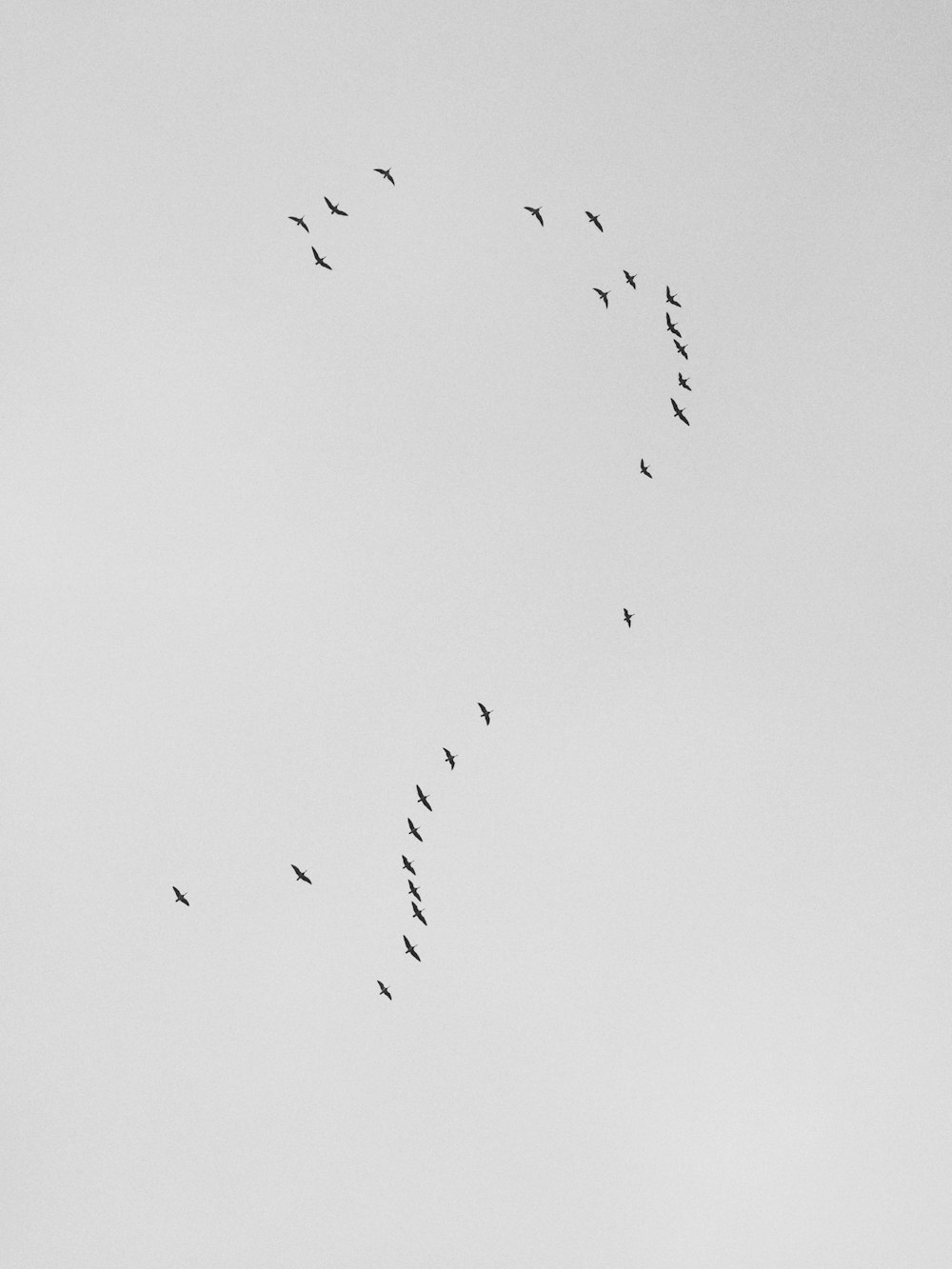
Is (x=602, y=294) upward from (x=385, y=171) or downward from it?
downward

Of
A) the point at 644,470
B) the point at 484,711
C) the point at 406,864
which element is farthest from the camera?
the point at 644,470

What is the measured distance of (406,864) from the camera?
354ft

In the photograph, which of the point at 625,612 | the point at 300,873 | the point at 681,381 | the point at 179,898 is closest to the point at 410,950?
the point at 300,873

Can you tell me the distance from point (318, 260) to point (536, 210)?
22.5 meters

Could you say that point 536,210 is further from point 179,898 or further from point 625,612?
point 179,898

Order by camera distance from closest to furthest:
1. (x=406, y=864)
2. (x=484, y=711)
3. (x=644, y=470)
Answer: (x=406, y=864) → (x=484, y=711) → (x=644, y=470)

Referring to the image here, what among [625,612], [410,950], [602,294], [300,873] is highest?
[602,294]

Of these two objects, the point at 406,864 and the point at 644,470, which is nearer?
the point at 406,864

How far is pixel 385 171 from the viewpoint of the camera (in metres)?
114

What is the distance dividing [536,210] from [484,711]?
4855 cm

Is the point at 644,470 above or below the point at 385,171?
below

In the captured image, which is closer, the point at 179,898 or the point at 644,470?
the point at 179,898

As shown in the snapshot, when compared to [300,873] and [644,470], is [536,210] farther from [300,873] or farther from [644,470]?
[300,873]

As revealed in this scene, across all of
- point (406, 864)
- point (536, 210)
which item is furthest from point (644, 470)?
point (406, 864)
